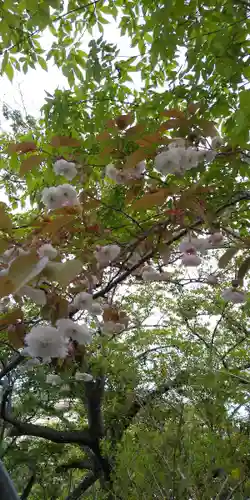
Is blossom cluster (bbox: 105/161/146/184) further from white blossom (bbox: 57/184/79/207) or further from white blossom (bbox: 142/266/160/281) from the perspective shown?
white blossom (bbox: 142/266/160/281)

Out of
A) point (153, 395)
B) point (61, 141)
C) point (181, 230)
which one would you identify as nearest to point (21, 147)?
point (61, 141)

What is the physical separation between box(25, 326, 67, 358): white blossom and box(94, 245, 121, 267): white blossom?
35 cm

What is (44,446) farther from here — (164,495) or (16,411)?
(164,495)

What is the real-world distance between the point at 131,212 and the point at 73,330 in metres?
0.99

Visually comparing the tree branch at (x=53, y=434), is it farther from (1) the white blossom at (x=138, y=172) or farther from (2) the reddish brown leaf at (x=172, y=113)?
(2) the reddish brown leaf at (x=172, y=113)

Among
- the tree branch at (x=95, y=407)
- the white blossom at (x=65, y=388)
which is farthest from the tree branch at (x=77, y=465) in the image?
the white blossom at (x=65, y=388)

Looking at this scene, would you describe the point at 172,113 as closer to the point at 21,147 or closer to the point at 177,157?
the point at 177,157

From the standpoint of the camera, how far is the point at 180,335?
4.60 m

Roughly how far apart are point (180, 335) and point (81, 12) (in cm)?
351

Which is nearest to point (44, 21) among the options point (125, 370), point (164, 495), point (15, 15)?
point (15, 15)

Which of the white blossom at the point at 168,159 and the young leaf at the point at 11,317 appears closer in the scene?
the young leaf at the point at 11,317

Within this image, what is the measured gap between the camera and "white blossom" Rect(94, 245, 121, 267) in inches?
42.2

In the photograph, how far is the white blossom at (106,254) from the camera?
1072 millimetres

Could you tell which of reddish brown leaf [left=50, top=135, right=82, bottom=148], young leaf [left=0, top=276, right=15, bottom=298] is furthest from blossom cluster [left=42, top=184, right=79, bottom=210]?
young leaf [left=0, top=276, right=15, bottom=298]
